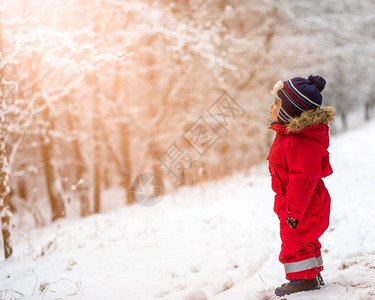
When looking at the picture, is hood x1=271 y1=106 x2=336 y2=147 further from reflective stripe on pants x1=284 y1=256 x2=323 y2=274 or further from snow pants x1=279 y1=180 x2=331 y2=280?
reflective stripe on pants x1=284 y1=256 x2=323 y2=274

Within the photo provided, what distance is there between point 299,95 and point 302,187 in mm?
Answer: 801

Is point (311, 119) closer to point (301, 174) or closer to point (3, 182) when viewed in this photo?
point (301, 174)

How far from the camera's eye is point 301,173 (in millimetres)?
2607

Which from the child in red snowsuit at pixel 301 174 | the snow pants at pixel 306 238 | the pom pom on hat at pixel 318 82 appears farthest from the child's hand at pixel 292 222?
the pom pom on hat at pixel 318 82

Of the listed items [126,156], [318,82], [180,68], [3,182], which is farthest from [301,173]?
[126,156]

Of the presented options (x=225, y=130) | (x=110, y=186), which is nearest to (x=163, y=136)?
(x=225, y=130)

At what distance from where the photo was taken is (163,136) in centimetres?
1075

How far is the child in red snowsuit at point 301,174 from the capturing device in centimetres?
262

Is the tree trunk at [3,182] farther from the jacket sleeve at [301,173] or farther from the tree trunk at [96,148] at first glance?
the tree trunk at [96,148]

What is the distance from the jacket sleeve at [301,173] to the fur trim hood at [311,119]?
14 cm

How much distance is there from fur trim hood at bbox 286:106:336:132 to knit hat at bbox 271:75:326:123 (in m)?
0.08

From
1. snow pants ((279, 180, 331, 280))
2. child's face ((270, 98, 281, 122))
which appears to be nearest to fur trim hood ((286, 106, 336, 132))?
child's face ((270, 98, 281, 122))

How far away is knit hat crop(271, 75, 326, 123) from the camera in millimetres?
2713

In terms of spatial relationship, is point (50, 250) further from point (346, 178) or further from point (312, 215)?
point (346, 178)
